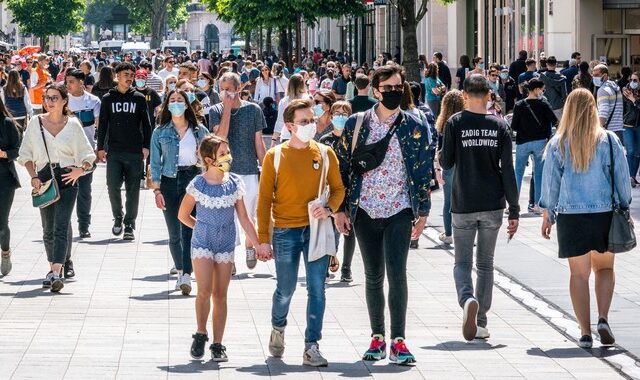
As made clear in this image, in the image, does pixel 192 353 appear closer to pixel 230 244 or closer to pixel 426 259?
pixel 230 244

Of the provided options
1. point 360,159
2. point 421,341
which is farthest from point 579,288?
point 360,159

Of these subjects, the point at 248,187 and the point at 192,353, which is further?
the point at 248,187

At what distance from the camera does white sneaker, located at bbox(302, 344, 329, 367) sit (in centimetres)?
948

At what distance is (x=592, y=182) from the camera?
1037cm

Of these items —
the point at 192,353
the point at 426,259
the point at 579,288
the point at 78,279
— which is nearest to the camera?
the point at 192,353

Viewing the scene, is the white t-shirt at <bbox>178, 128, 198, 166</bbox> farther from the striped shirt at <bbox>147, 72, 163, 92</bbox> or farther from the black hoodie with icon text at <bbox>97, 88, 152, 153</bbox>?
the striped shirt at <bbox>147, 72, 163, 92</bbox>

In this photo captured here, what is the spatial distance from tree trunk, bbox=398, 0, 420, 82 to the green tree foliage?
7265cm

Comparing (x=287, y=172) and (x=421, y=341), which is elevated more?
(x=287, y=172)

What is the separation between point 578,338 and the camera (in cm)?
1060

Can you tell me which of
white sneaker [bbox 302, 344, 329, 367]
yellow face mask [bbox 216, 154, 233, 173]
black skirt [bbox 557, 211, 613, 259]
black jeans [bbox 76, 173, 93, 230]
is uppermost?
yellow face mask [bbox 216, 154, 233, 173]

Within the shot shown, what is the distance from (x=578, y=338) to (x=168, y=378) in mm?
3053

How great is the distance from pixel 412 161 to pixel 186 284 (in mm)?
3535

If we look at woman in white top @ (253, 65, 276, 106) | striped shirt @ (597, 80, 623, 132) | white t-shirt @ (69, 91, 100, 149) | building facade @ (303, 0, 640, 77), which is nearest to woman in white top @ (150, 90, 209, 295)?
white t-shirt @ (69, 91, 100, 149)

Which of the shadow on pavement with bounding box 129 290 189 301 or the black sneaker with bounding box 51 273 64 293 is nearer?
the shadow on pavement with bounding box 129 290 189 301
